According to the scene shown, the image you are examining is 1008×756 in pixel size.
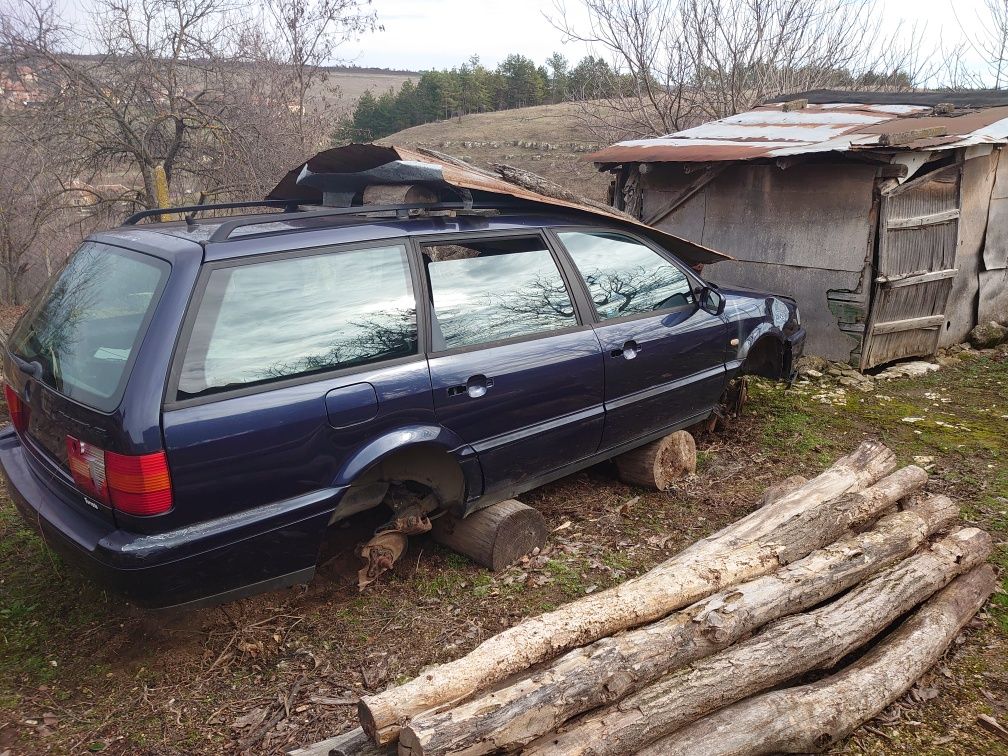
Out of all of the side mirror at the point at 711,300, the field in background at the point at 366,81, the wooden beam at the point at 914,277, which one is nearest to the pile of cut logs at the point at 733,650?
the side mirror at the point at 711,300

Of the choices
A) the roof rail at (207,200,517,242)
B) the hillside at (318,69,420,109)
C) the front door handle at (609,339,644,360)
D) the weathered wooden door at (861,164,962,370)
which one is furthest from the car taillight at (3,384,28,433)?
the hillside at (318,69,420,109)

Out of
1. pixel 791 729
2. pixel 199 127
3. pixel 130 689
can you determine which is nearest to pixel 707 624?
pixel 791 729

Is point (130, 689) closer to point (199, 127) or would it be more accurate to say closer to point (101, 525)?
point (101, 525)

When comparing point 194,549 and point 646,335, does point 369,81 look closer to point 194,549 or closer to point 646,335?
point 646,335

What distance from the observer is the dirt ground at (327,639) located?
2820mm

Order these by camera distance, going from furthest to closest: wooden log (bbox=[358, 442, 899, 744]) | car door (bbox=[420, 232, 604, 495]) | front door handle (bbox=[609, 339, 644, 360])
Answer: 1. front door handle (bbox=[609, 339, 644, 360])
2. car door (bbox=[420, 232, 604, 495])
3. wooden log (bbox=[358, 442, 899, 744])

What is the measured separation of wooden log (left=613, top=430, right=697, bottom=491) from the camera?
4.73 meters

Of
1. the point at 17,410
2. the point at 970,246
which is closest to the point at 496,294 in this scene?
the point at 17,410

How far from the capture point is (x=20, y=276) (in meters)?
13.9

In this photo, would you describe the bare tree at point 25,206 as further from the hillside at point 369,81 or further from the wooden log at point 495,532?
the hillside at point 369,81

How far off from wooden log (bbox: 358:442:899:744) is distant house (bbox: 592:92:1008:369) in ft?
12.1

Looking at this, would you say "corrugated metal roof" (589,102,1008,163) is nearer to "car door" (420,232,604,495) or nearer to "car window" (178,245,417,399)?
"car door" (420,232,604,495)

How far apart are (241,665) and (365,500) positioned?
84 centimetres

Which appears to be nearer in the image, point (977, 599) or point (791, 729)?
point (791, 729)
